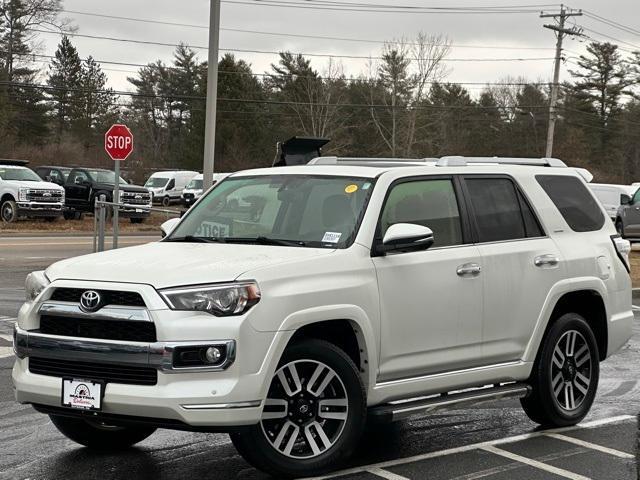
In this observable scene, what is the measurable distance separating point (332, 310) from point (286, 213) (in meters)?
1.01

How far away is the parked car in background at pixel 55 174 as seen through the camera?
130 ft

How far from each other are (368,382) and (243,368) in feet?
3.37

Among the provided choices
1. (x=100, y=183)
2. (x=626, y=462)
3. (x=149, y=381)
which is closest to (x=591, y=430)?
(x=626, y=462)

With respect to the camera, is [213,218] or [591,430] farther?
[591,430]

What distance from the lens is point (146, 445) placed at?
7.00 meters

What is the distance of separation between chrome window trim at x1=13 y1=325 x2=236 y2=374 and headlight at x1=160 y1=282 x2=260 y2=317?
179mm

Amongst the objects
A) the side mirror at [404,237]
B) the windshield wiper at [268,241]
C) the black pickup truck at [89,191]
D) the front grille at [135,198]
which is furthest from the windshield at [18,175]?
the side mirror at [404,237]

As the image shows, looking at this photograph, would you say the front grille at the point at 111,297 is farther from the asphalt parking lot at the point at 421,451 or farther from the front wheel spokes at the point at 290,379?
the asphalt parking lot at the point at 421,451

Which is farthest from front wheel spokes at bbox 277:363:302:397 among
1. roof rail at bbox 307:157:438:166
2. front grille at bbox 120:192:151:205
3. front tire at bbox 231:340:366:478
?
front grille at bbox 120:192:151:205

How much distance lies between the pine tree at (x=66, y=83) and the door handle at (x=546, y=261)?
3141 inches

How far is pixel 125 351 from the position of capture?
5.62 metres

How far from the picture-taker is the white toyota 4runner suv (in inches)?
222

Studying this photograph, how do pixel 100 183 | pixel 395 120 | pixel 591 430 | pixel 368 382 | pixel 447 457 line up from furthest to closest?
pixel 395 120, pixel 100 183, pixel 591 430, pixel 447 457, pixel 368 382

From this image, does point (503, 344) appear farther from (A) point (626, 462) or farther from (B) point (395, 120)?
(B) point (395, 120)
